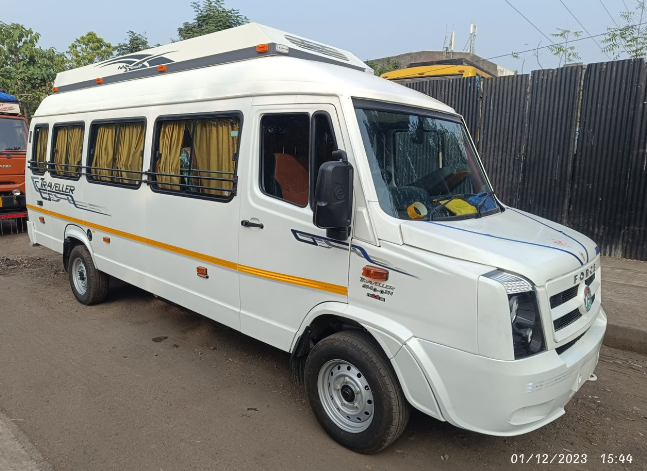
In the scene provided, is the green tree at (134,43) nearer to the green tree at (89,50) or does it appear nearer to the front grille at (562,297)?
the green tree at (89,50)

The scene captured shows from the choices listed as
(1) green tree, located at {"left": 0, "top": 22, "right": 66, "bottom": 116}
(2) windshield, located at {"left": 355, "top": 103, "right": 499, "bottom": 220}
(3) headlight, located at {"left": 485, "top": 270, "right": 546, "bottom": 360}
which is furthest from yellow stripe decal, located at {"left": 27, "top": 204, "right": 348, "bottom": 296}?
(1) green tree, located at {"left": 0, "top": 22, "right": 66, "bottom": 116}

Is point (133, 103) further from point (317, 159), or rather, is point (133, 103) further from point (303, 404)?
point (303, 404)

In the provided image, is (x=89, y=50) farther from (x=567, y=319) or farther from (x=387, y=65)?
(x=567, y=319)

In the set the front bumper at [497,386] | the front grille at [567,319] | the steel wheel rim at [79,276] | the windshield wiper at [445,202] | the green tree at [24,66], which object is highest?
the green tree at [24,66]

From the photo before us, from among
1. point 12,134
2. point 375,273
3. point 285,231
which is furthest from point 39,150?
point 375,273

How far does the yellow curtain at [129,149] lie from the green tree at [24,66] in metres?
13.7

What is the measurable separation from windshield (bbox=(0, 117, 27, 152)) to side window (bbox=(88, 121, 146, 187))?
738 centimetres

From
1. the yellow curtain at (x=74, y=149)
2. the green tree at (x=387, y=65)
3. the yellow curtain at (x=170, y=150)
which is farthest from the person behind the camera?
the green tree at (x=387, y=65)

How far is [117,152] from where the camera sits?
5371 millimetres

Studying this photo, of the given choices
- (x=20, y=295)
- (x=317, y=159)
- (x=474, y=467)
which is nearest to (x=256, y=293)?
(x=317, y=159)

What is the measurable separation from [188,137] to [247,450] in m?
2.77

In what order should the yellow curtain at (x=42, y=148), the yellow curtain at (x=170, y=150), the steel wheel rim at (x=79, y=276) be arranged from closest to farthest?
the yellow curtain at (x=170, y=150)
the steel wheel rim at (x=79, y=276)
the yellow curtain at (x=42, y=148)

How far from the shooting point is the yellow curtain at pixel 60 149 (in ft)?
20.7

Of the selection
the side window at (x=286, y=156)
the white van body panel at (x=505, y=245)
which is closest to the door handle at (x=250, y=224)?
the side window at (x=286, y=156)
